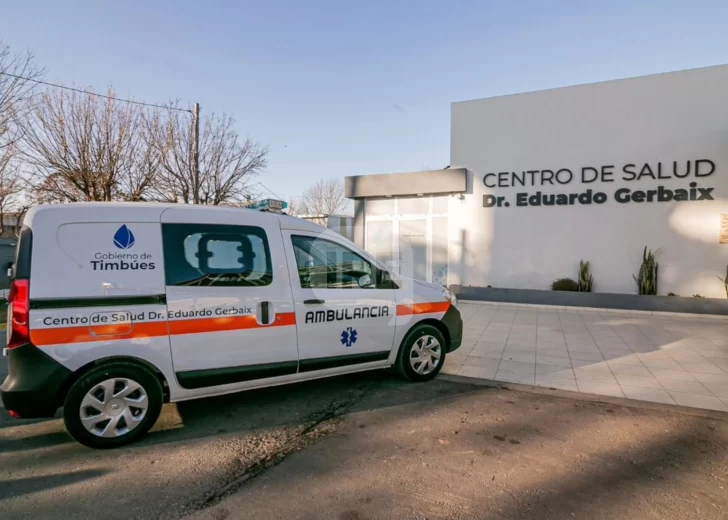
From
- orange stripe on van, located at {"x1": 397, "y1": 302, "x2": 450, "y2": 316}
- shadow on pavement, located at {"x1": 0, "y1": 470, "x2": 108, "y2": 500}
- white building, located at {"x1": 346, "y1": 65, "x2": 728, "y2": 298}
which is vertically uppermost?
white building, located at {"x1": 346, "y1": 65, "x2": 728, "y2": 298}

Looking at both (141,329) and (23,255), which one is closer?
(23,255)

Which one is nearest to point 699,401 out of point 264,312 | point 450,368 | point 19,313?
point 450,368

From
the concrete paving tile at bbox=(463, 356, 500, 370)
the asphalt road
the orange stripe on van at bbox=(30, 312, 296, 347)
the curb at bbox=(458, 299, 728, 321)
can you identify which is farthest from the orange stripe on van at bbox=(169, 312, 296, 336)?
the curb at bbox=(458, 299, 728, 321)

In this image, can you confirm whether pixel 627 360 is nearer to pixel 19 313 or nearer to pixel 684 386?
pixel 684 386

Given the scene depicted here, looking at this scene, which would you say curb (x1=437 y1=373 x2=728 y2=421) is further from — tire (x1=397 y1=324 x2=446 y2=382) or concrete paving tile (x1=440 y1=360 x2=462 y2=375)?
tire (x1=397 y1=324 x2=446 y2=382)

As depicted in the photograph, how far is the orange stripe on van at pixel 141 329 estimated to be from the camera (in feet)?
10.1

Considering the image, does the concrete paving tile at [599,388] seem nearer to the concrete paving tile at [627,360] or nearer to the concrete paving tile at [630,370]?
the concrete paving tile at [630,370]

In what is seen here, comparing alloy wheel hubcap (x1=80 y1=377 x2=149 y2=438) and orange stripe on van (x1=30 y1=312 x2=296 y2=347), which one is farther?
alloy wheel hubcap (x1=80 y1=377 x2=149 y2=438)

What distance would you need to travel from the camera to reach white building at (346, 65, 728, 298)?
1015 cm

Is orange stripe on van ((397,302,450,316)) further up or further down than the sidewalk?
further up

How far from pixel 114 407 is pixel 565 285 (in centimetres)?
1078

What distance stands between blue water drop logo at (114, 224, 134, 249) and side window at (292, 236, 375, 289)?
144 centimetres

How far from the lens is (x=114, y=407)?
130 inches

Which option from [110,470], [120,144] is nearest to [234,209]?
[110,470]
